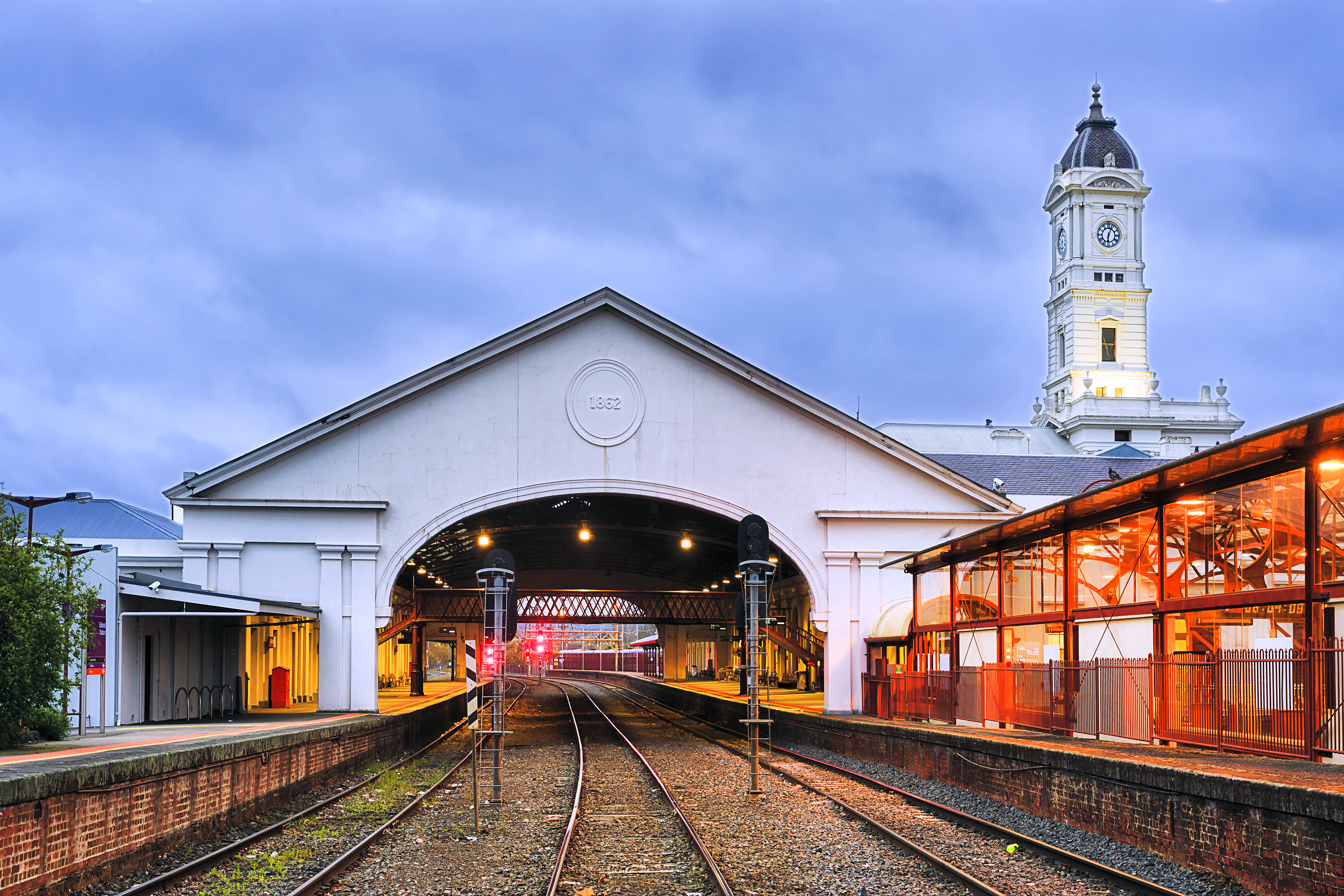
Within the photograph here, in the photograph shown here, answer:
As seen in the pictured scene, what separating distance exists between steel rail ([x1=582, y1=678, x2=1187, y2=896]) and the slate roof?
103 feet

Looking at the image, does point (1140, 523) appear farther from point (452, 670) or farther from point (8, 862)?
point (452, 670)

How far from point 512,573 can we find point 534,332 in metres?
11.5

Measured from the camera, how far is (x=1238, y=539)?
1530 centimetres

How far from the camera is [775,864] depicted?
1221 cm

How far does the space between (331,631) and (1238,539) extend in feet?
62.7

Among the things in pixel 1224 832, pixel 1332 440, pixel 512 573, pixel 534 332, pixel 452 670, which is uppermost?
pixel 534 332

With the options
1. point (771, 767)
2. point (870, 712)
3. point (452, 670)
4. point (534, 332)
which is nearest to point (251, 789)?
point (771, 767)

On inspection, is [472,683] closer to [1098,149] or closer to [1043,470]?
[1043,470]

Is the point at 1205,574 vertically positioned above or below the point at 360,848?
above

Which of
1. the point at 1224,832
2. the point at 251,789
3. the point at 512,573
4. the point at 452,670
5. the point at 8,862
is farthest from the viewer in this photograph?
the point at 452,670

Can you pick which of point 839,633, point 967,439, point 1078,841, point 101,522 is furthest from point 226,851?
point 967,439

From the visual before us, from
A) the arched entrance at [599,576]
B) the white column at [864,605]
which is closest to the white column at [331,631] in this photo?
the arched entrance at [599,576]

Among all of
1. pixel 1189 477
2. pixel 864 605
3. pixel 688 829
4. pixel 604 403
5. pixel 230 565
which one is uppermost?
pixel 604 403

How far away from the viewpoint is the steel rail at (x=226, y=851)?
10656 mm
